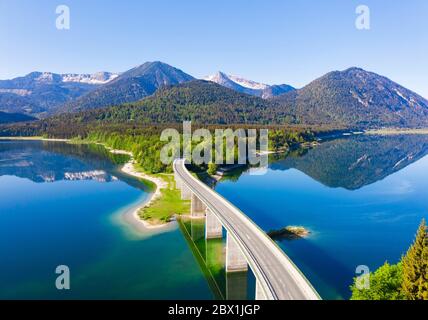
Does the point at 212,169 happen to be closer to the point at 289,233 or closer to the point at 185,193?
the point at 185,193

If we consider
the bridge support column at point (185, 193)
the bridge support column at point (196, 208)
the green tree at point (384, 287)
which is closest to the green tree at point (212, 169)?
the bridge support column at point (185, 193)

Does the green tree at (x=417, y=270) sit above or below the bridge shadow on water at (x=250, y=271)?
above

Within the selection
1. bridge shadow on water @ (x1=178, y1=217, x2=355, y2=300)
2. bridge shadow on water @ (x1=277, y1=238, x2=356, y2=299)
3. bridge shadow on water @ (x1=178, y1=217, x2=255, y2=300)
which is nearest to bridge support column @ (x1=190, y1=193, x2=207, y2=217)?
bridge shadow on water @ (x1=178, y1=217, x2=255, y2=300)

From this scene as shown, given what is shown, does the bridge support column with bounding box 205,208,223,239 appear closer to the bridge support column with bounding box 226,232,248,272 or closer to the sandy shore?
the sandy shore

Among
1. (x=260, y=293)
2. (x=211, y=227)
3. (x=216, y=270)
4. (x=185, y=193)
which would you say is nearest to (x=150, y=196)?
(x=185, y=193)

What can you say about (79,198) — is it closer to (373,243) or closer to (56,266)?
(56,266)

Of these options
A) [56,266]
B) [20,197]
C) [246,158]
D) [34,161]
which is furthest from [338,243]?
[34,161]

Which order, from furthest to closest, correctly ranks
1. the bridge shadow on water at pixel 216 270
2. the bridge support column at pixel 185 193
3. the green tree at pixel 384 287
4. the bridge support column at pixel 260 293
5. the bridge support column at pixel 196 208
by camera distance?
the bridge support column at pixel 185 193 → the bridge support column at pixel 196 208 → the bridge shadow on water at pixel 216 270 → the green tree at pixel 384 287 → the bridge support column at pixel 260 293

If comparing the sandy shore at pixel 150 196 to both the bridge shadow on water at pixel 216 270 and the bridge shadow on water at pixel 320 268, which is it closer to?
the bridge shadow on water at pixel 216 270
